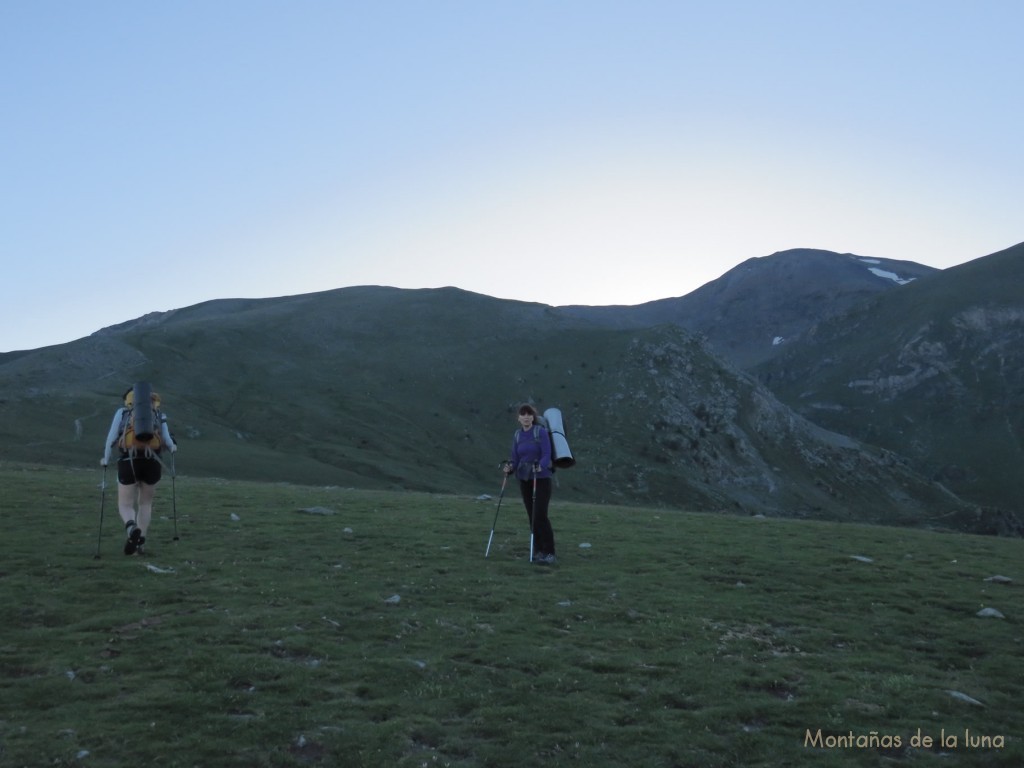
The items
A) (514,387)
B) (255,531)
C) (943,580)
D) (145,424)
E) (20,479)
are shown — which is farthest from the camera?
(514,387)

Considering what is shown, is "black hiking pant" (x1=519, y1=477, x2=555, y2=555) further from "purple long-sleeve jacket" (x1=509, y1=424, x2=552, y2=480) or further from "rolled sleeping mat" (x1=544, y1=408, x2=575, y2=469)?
"rolled sleeping mat" (x1=544, y1=408, x2=575, y2=469)

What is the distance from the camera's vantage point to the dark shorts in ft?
68.0

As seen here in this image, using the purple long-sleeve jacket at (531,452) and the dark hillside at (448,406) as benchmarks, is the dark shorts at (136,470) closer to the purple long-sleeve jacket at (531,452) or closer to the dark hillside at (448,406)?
the purple long-sleeve jacket at (531,452)

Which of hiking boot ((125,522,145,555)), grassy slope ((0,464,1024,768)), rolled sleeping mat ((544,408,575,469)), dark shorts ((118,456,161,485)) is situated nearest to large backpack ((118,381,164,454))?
dark shorts ((118,456,161,485))

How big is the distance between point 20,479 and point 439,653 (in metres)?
29.8

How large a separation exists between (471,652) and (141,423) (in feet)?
32.4

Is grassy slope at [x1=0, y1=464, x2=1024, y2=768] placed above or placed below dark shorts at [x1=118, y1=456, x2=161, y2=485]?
below

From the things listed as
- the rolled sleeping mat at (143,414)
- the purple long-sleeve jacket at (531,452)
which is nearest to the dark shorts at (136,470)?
the rolled sleeping mat at (143,414)

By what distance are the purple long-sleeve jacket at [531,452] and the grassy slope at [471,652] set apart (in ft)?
7.59

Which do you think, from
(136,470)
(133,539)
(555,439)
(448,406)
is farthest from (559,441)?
(448,406)

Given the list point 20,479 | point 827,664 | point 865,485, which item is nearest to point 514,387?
point 865,485

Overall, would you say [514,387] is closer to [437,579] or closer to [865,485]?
[865,485]

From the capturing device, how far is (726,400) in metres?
159

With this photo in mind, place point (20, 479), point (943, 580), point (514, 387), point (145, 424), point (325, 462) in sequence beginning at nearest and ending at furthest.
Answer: point (145, 424) → point (943, 580) → point (20, 479) → point (325, 462) → point (514, 387)
